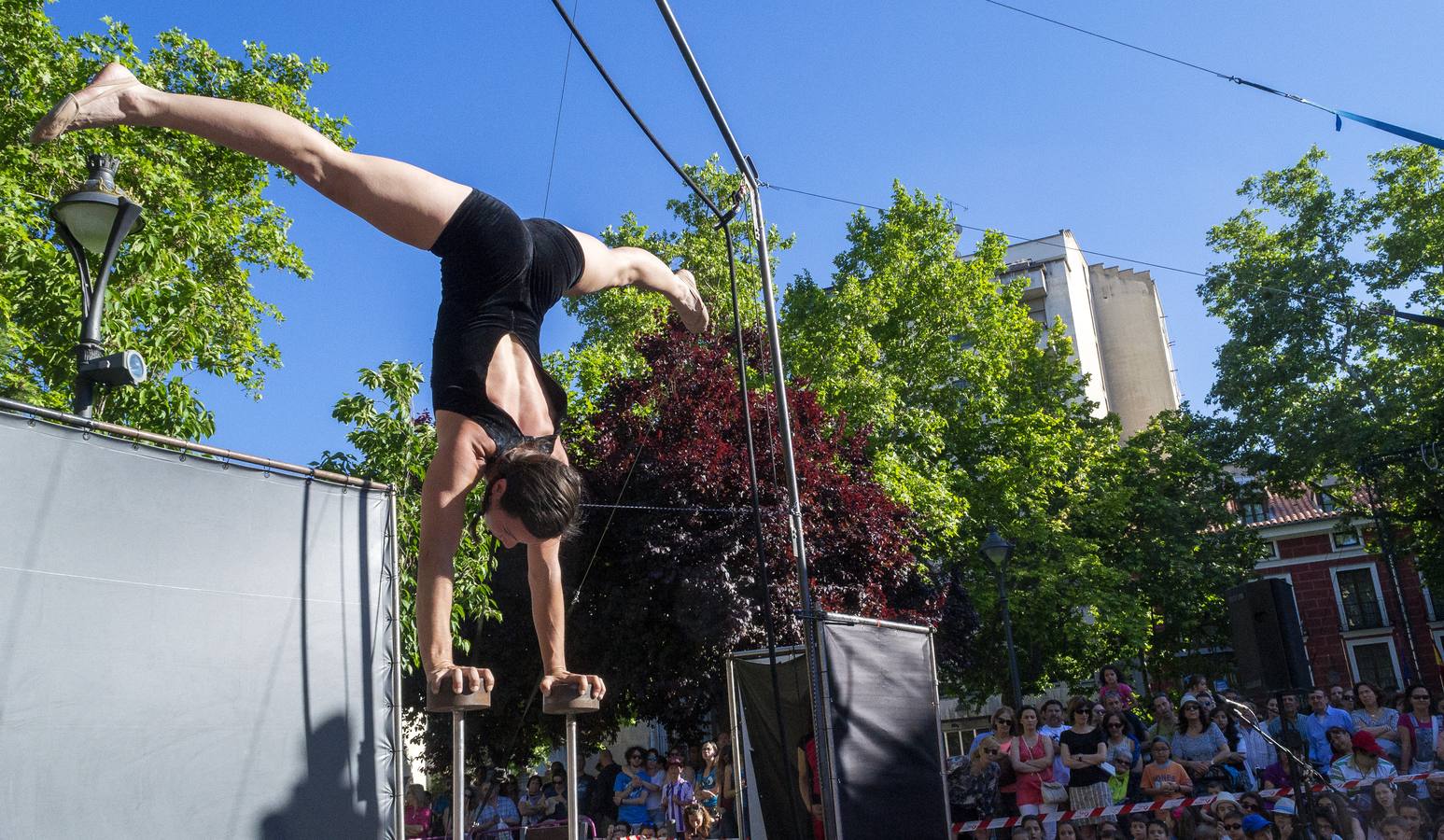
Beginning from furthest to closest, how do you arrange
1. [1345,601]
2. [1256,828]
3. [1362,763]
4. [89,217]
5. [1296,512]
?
[1296,512] < [1345,601] < [1362,763] < [1256,828] < [89,217]

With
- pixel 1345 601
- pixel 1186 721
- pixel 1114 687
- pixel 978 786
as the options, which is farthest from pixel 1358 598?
pixel 978 786

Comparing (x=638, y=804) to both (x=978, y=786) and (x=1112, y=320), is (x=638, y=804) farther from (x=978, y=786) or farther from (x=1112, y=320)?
(x=1112, y=320)

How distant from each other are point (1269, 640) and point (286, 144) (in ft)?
22.1

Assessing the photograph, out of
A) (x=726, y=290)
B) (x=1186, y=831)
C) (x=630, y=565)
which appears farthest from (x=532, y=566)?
(x=726, y=290)

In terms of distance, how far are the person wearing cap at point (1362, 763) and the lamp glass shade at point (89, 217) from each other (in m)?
8.00

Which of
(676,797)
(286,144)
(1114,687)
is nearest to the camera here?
(286,144)

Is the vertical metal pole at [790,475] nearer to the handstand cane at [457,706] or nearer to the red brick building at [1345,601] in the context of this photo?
the handstand cane at [457,706]

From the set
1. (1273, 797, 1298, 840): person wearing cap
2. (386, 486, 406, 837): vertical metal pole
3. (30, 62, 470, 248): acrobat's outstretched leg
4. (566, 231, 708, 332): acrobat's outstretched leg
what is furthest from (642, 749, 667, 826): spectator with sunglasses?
(30, 62, 470, 248): acrobat's outstretched leg

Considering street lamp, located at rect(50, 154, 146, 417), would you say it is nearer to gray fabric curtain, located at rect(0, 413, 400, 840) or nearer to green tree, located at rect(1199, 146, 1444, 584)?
gray fabric curtain, located at rect(0, 413, 400, 840)

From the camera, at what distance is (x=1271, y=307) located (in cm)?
2295

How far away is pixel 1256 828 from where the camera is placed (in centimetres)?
692

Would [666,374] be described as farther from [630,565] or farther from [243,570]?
[243,570]

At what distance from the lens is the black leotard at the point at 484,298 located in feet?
9.46

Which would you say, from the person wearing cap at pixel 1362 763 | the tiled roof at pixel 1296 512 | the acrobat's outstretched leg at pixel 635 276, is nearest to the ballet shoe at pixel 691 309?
the acrobat's outstretched leg at pixel 635 276
